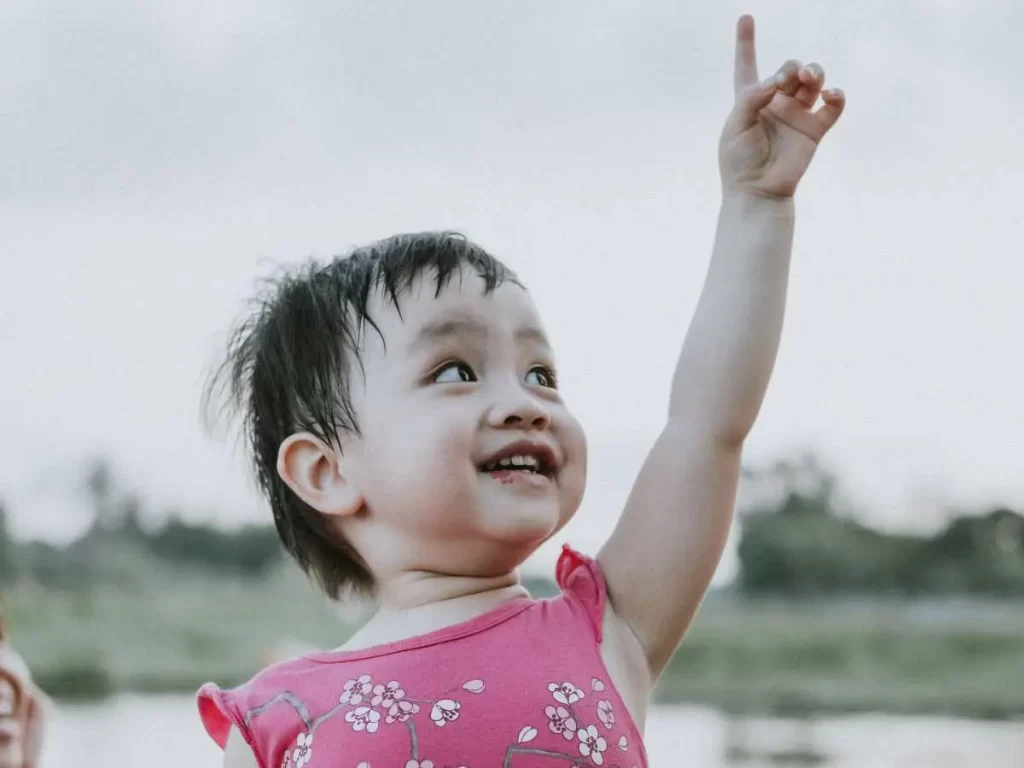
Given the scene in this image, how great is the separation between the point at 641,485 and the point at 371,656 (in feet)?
0.61

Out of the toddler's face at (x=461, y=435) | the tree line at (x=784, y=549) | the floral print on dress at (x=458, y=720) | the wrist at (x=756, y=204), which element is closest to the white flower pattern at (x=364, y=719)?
the floral print on dress at (x=458, y=720)

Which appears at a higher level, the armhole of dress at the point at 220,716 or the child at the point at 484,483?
the child at the point at 484,483

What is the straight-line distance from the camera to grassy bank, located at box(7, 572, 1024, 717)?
2.21m

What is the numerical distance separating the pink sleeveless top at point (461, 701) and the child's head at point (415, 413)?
52mm

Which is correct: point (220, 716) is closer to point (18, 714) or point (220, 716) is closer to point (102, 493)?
point (18, 714)

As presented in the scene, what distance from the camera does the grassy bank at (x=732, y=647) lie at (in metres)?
2.21

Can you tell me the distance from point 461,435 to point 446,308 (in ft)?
0.28

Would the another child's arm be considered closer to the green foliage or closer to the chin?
the chin

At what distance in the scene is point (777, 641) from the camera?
2.22m

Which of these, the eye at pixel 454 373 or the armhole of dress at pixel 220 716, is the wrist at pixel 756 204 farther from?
the armhole of dress at pixel 220 716

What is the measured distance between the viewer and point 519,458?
75 centimetres

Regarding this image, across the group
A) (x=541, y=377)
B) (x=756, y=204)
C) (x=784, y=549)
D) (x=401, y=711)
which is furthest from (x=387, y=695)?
(x=784, y=549)

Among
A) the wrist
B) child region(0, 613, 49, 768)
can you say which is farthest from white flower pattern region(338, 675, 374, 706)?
child region(0, 613, 49, 768)

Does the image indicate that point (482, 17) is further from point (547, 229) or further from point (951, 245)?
point (951, 245)
